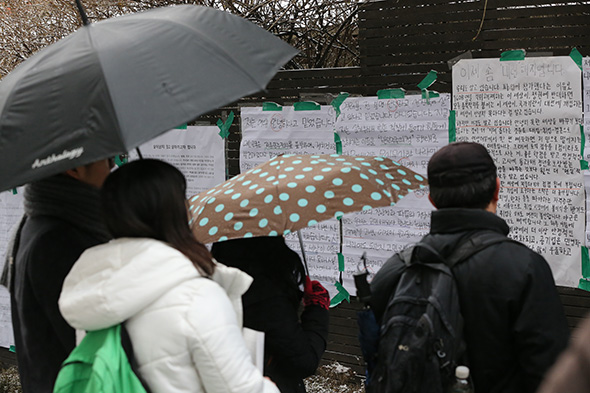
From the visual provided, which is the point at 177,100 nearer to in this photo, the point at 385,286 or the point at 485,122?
the point at 385,286

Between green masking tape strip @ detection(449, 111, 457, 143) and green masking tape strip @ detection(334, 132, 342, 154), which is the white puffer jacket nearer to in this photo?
green masking tape strip @ detection(449, 111, 457, 143)

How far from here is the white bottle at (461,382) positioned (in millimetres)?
2182

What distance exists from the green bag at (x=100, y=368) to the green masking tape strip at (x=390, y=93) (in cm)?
340

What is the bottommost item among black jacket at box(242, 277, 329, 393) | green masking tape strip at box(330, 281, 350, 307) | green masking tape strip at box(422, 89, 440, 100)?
green masking tape strip at box(330, 281, 350, 307)

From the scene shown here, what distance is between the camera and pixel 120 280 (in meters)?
1.87

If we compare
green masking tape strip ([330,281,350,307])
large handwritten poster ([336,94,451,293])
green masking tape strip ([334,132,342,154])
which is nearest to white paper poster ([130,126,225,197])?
green masking tape strip ([334,132,342,154])

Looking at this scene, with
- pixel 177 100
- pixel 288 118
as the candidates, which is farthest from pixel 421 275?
pixel 288 118

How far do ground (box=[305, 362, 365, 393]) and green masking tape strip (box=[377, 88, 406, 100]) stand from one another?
2.29 meters

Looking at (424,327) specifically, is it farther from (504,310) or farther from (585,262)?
(585,262)

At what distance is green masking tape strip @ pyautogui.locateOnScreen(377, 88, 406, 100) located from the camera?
15.9ft

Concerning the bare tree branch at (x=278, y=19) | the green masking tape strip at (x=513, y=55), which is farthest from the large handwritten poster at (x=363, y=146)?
the bare tree branch at (x=278, y=19)

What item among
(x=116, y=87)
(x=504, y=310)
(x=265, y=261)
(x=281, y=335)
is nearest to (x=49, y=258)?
(x=116, y=87)

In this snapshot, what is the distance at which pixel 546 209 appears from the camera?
4219mm

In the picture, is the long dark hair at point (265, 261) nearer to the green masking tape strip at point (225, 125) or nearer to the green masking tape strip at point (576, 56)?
the green masking tape strip at point (576, 56)
